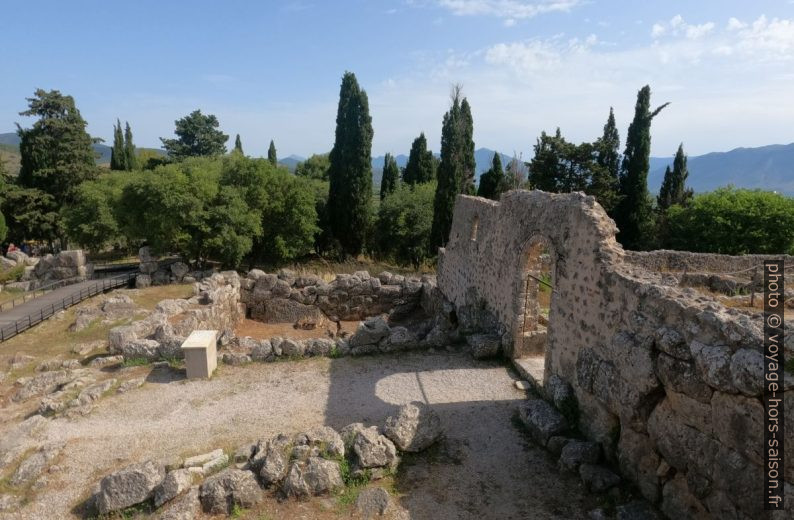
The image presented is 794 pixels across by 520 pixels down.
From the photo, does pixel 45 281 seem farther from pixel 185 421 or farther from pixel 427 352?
pixel 427 352

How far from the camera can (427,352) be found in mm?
12281

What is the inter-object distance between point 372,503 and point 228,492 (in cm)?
191

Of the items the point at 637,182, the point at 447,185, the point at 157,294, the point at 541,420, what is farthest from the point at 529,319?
the point at 637,182

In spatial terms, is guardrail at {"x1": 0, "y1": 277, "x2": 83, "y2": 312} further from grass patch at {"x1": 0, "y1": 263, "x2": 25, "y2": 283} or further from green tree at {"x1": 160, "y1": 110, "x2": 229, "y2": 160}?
green tree at {"x1": 160, "y1": 110, "x2": 229, "y2": 160}

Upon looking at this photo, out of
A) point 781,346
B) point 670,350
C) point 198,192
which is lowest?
point 670,350

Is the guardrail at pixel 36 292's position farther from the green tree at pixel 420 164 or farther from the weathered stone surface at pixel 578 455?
the green tree at pixel 420 164

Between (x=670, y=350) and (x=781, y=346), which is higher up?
(x=781, y=346)

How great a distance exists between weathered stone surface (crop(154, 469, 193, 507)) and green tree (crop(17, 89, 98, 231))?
3049 cm

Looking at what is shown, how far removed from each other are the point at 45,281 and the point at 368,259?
1573 cm

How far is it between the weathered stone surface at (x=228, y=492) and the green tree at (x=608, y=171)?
25316 mm

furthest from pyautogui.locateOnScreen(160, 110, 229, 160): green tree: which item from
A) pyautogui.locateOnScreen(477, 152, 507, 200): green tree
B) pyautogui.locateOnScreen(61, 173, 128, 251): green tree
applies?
pyautogui.locateOnScreen(477, 152, 507, 200): green tree

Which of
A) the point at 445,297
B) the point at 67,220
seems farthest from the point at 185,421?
the point at 67,220

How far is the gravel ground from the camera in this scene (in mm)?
6695

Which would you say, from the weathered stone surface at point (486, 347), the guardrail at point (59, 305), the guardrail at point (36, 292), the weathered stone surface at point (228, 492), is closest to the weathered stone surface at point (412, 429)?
the weathered stone surface at point (228, 492)
